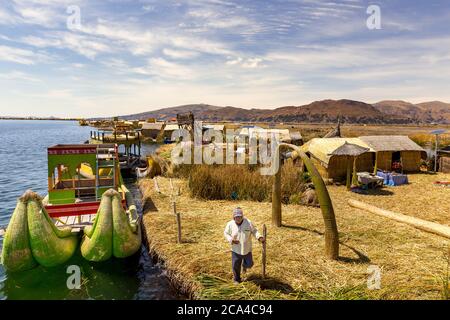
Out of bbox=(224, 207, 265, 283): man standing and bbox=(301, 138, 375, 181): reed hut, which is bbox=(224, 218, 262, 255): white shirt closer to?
bbox=(224, 207, 265, 283): man standing

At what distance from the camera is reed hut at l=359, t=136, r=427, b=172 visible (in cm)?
2162

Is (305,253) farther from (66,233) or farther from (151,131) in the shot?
(151,131)

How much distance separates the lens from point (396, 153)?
22.3 metres

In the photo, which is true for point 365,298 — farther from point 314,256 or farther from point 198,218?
point 198,218

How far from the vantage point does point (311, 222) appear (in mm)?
10797

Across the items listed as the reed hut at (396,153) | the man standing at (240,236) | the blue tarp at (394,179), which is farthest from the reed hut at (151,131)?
the man standing at (240,236)

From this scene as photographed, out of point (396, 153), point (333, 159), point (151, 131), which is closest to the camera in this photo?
point (333, 159)

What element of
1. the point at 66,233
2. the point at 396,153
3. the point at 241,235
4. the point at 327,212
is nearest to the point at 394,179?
the point at 396,153

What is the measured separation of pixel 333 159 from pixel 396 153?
18.8 feet

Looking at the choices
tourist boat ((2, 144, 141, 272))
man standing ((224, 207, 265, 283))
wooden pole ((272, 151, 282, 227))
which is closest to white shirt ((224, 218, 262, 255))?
man standing ((224, 207, 265, 283))

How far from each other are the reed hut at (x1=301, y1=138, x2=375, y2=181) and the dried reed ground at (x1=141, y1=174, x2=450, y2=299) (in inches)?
251

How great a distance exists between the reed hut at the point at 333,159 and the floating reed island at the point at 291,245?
4118 millimetres
